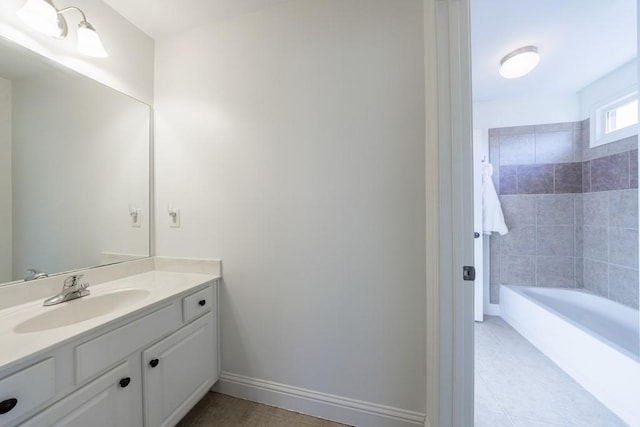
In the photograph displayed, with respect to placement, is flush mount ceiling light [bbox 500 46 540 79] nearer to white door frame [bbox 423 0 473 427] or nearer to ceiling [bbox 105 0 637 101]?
ceiling [bbox 105 0 637 101]

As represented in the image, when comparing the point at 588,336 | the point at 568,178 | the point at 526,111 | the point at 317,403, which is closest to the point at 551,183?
the point at 568,178

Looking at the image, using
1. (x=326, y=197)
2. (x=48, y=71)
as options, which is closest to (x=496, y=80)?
(x=326, y=197)

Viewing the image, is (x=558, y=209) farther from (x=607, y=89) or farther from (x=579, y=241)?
(x=607, y=89)

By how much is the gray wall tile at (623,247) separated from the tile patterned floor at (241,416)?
108 inches

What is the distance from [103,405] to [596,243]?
3.82 m

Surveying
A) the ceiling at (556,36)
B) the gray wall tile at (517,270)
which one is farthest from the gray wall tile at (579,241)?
the ceiling at (556,36)

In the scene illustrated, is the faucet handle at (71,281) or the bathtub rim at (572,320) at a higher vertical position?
the faucet handle at (71,281)

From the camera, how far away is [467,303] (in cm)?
91

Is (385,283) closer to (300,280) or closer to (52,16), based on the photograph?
(300,280)

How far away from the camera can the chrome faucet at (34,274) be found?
1059mm

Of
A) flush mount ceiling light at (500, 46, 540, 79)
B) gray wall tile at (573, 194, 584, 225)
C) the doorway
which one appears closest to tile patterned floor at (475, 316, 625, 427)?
the doorway

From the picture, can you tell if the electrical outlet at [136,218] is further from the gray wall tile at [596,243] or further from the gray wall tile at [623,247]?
the gray wall tile at [596,243]

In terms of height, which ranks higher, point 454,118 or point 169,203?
point 454,118

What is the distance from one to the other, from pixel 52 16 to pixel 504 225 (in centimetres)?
365
